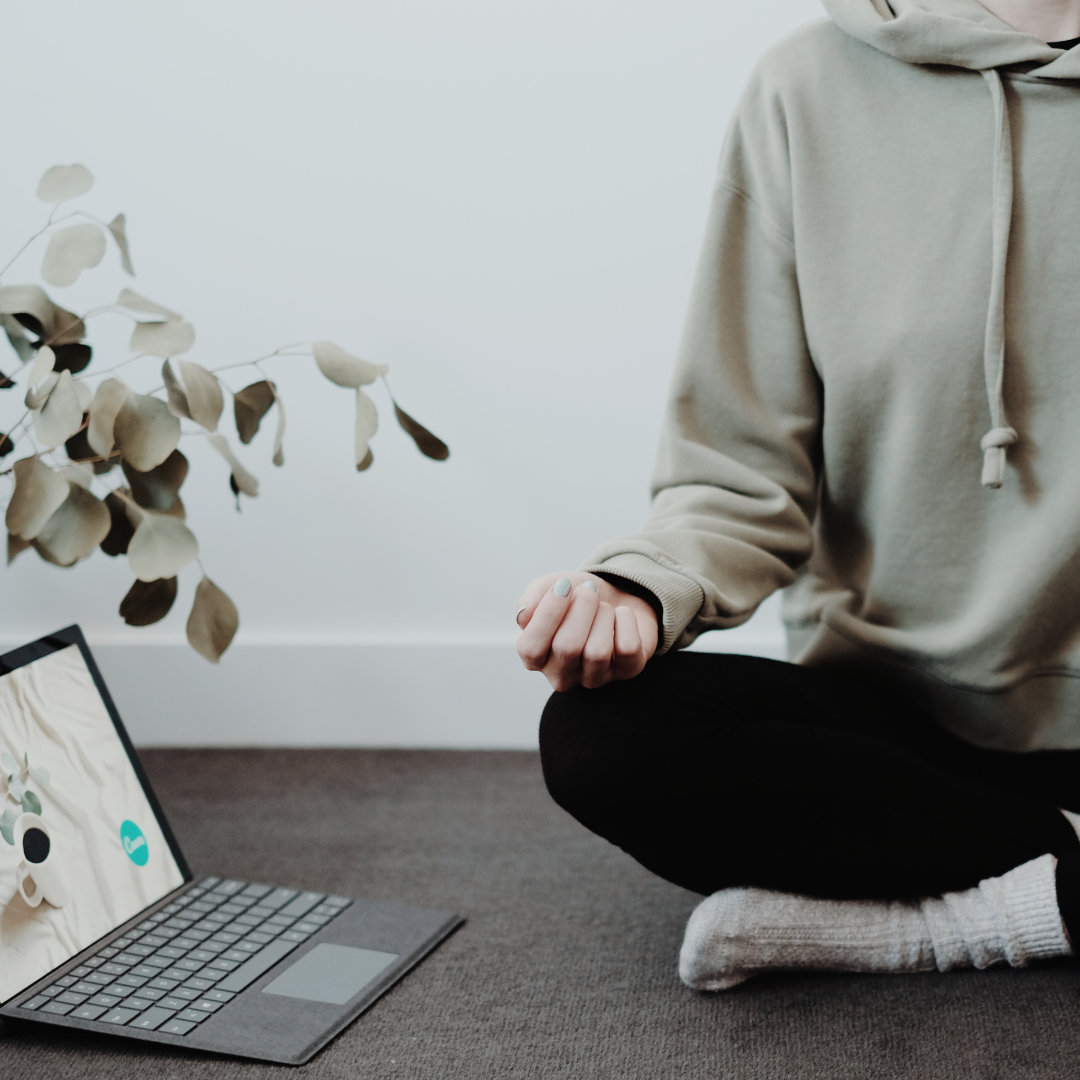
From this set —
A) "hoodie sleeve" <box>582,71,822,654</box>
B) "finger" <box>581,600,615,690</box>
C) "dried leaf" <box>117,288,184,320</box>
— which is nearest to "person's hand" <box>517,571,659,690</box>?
"finger" <box>581,600,615,690</box>

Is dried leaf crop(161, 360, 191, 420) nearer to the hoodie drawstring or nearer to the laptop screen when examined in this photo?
the laptop screen

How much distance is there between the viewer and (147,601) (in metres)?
0.98

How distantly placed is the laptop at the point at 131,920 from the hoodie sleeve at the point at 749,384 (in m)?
0.43

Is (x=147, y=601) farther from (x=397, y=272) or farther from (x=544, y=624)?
(x=397, y=272)

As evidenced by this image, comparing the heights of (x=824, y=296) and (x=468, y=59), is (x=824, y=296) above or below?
below

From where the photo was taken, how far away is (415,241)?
1441mm

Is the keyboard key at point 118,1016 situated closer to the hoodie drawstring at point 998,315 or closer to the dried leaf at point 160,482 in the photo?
the dried leaf at point 160,482

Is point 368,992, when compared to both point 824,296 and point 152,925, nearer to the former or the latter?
point 152,925

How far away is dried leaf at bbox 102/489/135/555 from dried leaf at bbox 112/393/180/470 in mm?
95

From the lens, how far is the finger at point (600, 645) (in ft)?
2.42

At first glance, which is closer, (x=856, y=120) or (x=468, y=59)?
(x=856, y=120)

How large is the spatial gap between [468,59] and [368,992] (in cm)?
107

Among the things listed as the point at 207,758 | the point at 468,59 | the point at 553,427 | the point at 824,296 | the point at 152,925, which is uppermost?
the point at 468,59

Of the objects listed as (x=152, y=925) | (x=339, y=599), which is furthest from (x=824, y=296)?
(x=339, y=599)
